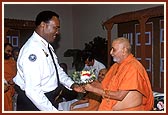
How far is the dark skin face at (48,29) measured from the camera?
2.00 meters

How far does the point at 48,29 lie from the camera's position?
6.59 ft

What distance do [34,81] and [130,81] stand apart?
76 centimetres

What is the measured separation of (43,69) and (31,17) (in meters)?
4.47

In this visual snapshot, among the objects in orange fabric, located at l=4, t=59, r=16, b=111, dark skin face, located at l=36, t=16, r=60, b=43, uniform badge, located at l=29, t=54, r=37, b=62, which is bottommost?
orange fabric, located at l=4, t=59, r=16, b=111

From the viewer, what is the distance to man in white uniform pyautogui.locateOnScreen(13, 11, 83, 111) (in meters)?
1.75

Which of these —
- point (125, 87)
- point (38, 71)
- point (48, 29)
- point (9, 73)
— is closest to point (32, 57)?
point (38, 71)

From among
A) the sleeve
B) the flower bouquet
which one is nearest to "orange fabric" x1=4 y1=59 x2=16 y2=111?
the flower bouquet

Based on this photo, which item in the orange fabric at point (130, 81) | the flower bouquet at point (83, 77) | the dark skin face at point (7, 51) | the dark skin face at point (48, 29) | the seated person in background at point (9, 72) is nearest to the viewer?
the dark skin face at point (48, 29)

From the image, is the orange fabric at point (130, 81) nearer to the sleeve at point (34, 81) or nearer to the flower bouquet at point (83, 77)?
the flower bouquet at point (83, 77)

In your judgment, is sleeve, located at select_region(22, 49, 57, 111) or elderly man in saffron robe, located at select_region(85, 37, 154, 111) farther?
elderly man in saffron robe, located at select_region(85, 37, 154, 111)

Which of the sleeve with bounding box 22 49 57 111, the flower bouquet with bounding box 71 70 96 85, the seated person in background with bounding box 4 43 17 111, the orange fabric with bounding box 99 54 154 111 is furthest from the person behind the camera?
the seated person in background with bounding box 4 43 17 111

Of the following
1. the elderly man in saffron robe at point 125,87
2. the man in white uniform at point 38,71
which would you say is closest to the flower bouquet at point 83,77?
the elderly man in saffron robe at point 125,87

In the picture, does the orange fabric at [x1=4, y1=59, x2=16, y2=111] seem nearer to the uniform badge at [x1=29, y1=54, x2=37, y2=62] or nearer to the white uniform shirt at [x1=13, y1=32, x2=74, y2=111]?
the white uniform shirt at [x1=13, y1=32, x2=74, y2=111]

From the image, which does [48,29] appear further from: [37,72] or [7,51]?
[7,51]
